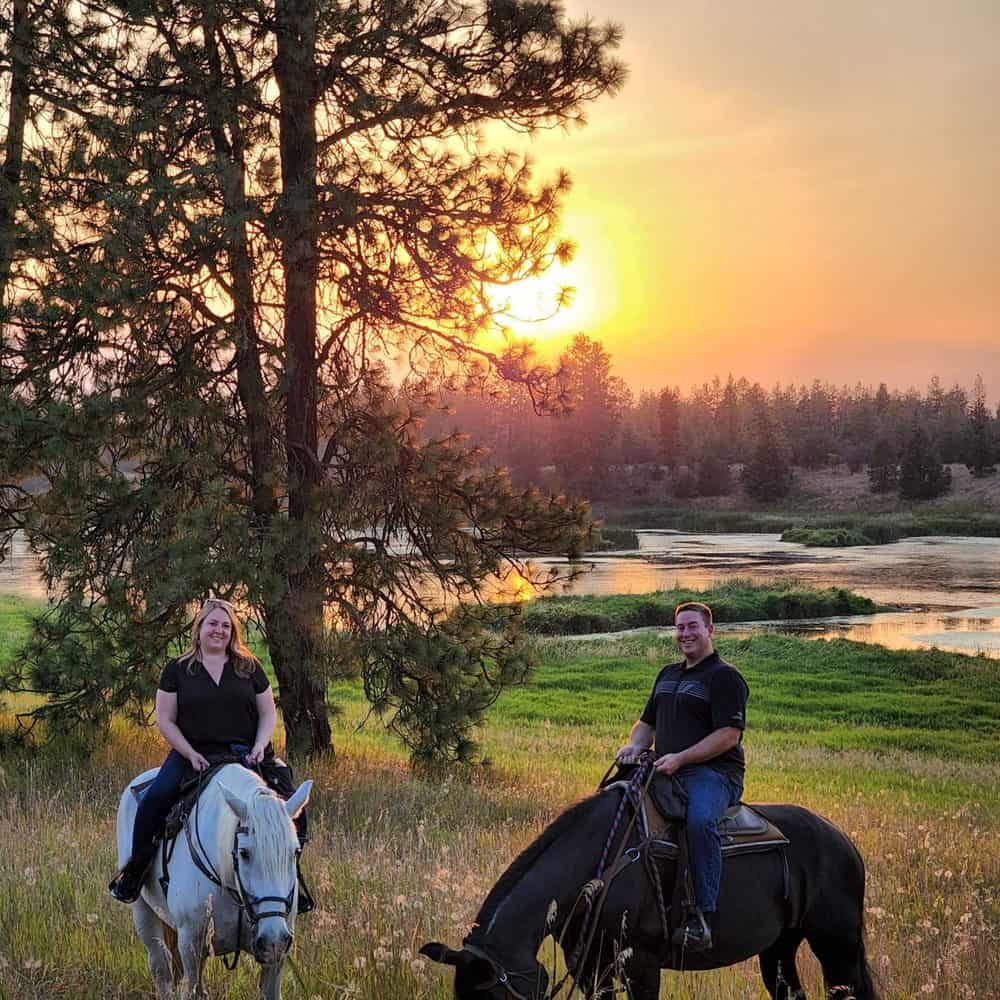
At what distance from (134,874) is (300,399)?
7187mm

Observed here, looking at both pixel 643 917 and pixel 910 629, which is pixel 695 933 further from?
pixel 910 629

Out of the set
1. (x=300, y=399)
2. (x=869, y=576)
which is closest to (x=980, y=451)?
(x=869, y=576)

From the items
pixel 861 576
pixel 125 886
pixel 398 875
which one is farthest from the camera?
pixel 861 576

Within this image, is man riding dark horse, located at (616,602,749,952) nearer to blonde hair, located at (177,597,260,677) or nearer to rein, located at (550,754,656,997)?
rein, located at (550,754,656,997)

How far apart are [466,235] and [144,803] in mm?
7490

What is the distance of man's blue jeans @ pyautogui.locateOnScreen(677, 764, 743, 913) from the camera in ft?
15.9

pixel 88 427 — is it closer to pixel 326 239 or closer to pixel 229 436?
pixel 229 436

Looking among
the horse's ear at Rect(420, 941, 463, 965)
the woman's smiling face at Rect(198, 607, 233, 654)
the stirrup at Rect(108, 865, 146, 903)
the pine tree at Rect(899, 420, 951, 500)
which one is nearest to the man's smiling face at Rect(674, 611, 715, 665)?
the horse's ear at Rect(420, 941, 463, 965)

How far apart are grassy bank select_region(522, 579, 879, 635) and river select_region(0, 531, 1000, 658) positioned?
1191 millimetres

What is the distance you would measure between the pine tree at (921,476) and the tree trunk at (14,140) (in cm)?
10835

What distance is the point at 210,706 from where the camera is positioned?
534cm

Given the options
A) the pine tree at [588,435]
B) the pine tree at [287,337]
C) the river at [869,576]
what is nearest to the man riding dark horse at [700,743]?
the pine tree at [287,337]

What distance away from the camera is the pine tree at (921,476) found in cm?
10912

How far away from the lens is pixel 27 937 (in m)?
5.89
